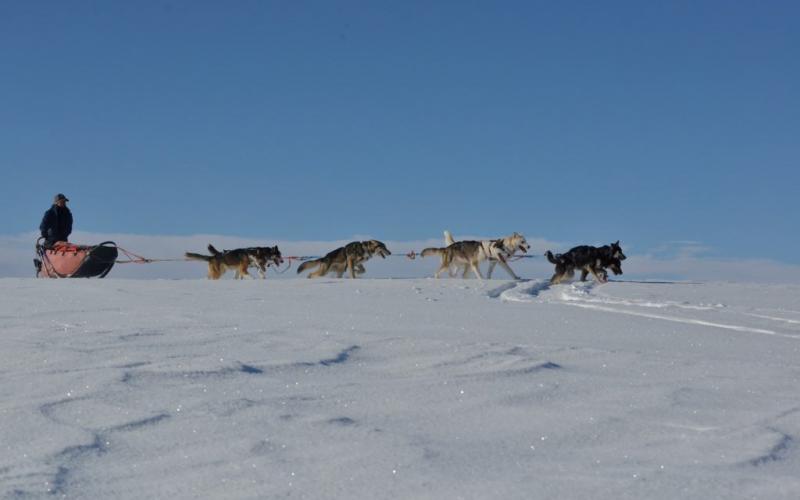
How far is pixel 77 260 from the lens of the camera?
15805mm

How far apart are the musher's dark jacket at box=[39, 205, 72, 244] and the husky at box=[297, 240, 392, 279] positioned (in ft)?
13.8

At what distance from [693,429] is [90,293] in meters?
6.88

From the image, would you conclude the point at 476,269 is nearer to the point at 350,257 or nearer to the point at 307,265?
the point at 350,257

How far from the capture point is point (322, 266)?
55.9ft

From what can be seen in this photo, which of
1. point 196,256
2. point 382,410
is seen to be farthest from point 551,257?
point 382,410

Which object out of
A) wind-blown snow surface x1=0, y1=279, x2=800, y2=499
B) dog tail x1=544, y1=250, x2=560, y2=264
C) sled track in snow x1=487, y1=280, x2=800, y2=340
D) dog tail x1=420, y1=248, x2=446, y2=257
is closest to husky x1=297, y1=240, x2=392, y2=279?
dog tail x1=420, y1=248, x2=446, y2=257

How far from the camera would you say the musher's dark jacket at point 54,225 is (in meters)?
16.2

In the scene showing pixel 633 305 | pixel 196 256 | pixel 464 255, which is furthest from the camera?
pixel 196 256

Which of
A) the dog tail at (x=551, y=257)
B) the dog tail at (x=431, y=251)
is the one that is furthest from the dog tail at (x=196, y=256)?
the dog tail at (x=551, y=257)

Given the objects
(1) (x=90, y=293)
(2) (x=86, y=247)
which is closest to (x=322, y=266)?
(2) (x=86, y=247)

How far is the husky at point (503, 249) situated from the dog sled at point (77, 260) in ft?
19.3

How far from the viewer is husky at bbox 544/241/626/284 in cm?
1482

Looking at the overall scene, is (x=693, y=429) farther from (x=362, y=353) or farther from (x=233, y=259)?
(x=233, y=259)

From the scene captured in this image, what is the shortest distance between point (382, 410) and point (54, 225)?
45.9 ft
